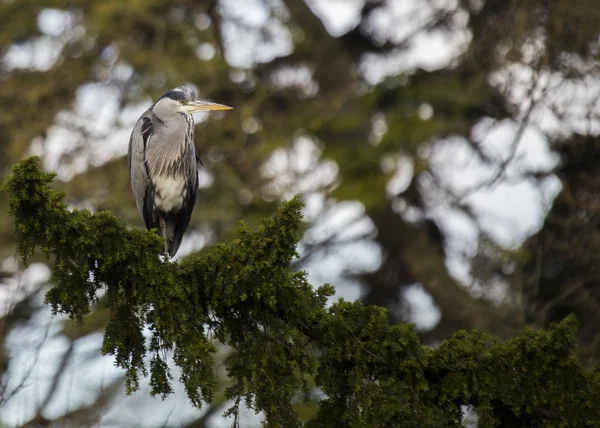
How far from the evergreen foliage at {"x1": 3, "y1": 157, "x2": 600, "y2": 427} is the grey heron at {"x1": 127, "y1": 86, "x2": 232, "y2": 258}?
201 cm

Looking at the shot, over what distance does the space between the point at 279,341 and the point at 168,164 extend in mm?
2391

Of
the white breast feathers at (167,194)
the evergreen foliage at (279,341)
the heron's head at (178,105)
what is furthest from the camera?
the heron's head at (178,105)

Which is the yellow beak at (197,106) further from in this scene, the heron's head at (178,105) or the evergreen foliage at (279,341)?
the evergreen foliage at (279,341)

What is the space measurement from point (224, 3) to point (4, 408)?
6.72m

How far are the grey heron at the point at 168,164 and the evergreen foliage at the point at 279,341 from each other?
2013mm

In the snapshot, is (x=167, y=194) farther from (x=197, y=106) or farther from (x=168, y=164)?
(x=197, y=106)

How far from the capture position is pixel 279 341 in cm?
357

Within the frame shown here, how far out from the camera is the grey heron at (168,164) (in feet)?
18.3

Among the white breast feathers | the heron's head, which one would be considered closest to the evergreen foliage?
the white breast feathers

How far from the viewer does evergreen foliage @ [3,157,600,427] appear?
335 cm

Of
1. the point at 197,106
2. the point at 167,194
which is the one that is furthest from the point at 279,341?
the point at 197,106

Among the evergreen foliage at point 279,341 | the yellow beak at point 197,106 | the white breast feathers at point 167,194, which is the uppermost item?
the yellow beak at point 197,106

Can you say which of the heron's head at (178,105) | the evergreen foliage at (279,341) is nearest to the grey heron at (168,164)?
the heron's head at (178,105)

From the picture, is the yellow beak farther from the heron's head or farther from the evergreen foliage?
the evergreen foliage
